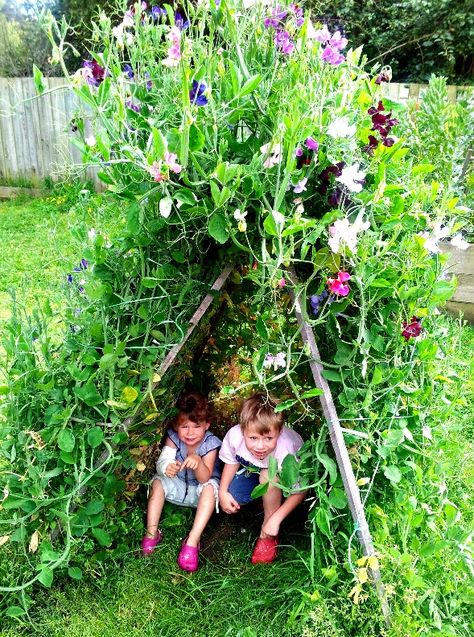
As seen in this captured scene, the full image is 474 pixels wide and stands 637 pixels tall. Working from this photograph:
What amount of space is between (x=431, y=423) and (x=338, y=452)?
0.48 metres

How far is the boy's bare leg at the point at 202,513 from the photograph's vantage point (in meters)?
2.73

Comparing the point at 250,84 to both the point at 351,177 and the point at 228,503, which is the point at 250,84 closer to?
the point at 351,177

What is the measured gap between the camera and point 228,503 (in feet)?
9.16

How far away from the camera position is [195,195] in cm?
189

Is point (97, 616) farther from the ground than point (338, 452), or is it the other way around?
point (338, 452)

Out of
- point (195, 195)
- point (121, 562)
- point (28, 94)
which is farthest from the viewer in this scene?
point (28, 94)

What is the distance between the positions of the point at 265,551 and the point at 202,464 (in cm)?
48

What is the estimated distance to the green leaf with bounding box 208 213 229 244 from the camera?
188cm

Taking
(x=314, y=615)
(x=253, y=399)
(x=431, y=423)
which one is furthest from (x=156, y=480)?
(x=431, y=423)

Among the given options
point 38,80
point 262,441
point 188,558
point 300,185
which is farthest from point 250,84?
point 188,558

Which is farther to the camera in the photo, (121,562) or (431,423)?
(121,562)

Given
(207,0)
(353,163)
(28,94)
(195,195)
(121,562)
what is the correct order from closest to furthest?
(207,0) < (195,195) < (353,163) < (121,562) < (28,94)

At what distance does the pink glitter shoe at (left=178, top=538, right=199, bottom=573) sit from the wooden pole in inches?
34.4

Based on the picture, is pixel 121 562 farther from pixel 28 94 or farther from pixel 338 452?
pixel 28 94
